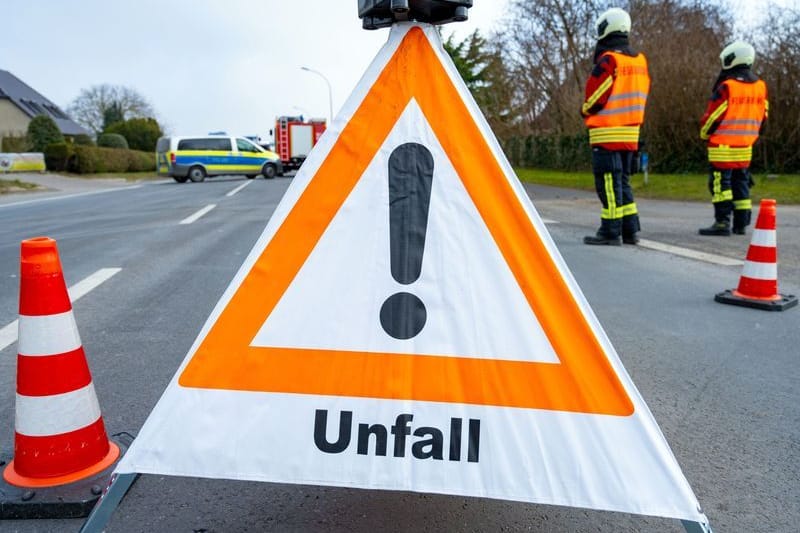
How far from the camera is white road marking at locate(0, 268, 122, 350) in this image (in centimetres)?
453

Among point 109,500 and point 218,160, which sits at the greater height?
point 218,160

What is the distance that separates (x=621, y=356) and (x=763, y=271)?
189cm

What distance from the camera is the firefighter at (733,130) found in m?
8.50

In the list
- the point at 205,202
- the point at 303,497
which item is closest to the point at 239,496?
the point at 303,497

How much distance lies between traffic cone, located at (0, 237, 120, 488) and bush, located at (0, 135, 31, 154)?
48380mm

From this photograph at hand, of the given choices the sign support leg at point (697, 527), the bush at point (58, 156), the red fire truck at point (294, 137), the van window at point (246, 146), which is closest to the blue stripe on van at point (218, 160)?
the van window at point (246, 146)

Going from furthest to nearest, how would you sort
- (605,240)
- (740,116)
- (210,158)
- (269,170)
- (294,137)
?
(294,137) < (269,170) < (210,158) < (740,116) < (605,240)

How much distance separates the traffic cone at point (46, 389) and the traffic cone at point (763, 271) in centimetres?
469

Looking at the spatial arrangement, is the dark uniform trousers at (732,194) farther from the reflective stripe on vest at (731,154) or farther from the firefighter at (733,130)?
the reflective stripe on vest at (731,154)

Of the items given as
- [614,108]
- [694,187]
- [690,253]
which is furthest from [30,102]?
[690,253]

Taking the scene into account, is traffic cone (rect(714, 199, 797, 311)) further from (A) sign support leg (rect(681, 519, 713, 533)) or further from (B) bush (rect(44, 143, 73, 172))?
(B) bush (rect(44, 143, 73, 172))

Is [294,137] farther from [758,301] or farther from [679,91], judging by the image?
[758,301]

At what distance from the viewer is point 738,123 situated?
28.2 ft

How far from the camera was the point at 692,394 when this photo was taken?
135 inches
